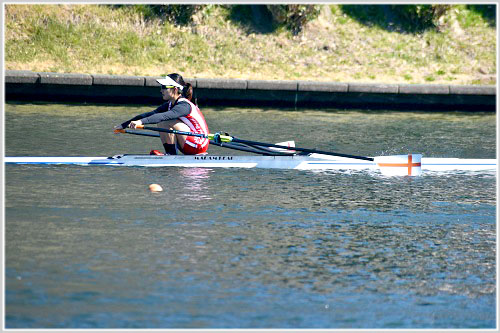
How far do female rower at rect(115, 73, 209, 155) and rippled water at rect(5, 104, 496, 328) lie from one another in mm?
455

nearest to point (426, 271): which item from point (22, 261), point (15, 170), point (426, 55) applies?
point (22, 261)

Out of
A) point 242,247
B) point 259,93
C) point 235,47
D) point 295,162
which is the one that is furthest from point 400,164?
point 235,47

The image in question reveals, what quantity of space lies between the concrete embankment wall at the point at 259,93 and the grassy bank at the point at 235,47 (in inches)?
39.1

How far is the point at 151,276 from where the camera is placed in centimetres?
677

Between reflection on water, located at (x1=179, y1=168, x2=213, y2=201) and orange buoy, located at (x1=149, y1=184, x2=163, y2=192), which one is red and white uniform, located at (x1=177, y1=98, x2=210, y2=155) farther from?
orange buoy, located at (x1=149, y1=184, x2=163, y2=192)

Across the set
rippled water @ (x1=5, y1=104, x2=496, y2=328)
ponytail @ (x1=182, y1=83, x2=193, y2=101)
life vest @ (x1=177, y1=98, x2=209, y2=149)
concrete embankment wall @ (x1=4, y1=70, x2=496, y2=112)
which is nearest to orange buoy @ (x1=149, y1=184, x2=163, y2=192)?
rippled water @ (x1=5, y1=104, x2=496, y2=328)

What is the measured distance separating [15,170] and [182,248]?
408cm

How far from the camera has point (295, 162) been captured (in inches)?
455

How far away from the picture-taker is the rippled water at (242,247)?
612cm

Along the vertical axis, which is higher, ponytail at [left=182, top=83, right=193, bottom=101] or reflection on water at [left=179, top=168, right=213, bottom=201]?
ponytail at [left=182, top=83, right=193, bottom=101]

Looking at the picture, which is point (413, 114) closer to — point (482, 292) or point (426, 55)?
point (426, 55)

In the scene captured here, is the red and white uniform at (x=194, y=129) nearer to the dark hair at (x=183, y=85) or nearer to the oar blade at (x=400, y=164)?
the dark hair at (x=183, y=85)

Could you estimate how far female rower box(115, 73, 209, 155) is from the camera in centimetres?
1128

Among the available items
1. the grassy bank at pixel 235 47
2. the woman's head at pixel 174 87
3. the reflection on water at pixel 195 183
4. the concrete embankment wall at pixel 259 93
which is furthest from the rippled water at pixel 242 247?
the grassy bank at pixel 235 47
